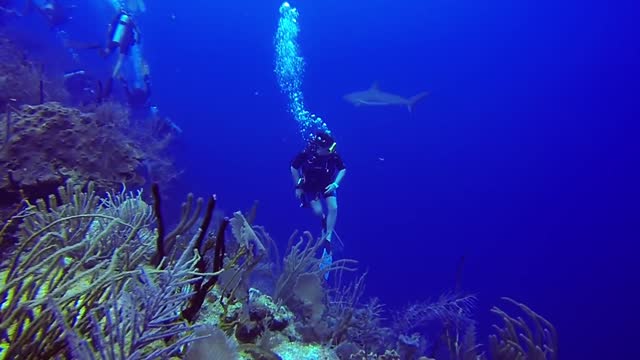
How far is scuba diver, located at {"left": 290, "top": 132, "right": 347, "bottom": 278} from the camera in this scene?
342 inches

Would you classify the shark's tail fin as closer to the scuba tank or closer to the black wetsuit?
the black wetsuit

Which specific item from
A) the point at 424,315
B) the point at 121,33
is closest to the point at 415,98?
the point at 424,315

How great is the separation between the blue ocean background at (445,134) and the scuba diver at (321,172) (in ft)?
29.8

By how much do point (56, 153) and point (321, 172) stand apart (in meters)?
4.75

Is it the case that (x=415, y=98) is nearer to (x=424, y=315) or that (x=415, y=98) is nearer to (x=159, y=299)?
(x=424, y=315)

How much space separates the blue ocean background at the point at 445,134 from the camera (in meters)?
34.0

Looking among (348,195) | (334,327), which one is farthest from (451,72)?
(334,327)

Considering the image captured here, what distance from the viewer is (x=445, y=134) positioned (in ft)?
191

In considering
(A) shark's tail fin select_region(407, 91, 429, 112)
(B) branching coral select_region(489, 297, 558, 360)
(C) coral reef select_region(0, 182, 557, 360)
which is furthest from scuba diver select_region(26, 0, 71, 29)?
(B) branching coral select_region(489, 297, 558, 360)

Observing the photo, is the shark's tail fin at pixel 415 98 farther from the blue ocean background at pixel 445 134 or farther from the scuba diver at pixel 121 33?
the scuba diver at pixel 121 33

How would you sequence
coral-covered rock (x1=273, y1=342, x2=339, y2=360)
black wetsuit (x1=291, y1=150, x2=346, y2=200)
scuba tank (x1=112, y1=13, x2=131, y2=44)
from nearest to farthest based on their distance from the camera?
1. coral-covered rock (x1=273, y1=342, x2=339, y2=360)
2. black wetsuit (x1=291, y1=150, x2=346, y2=200)
3. scuba tank (x1=112, y1=13, x2=131, y2=44)

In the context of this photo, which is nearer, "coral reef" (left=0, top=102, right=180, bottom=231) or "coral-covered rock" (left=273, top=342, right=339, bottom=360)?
"coral-covered rock" (left=273, top=342, right=339, bottom=360)

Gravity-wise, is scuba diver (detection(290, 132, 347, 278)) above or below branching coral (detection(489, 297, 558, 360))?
above

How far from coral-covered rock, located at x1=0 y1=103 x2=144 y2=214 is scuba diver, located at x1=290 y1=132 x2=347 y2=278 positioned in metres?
3.31
